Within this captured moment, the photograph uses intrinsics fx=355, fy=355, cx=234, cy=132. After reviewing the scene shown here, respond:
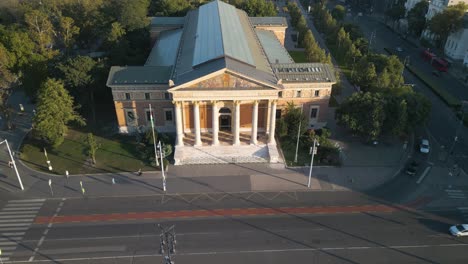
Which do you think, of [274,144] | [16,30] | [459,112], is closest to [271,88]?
[274,144]

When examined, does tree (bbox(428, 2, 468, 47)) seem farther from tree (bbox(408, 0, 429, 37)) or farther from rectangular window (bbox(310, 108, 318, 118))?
rectangular window (bbox(310, 108, 318, 118))

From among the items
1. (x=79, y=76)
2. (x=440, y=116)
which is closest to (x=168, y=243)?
(x=79, y=76)

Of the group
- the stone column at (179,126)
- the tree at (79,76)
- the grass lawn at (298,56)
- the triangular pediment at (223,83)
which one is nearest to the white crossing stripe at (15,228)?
the stone column at (179,126)

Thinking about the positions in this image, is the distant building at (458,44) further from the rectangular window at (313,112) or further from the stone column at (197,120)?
the stone column at (197,120)

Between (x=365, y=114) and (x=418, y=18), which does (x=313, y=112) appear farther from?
(x=418, y=18)

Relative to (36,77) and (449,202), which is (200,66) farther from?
(449,202)

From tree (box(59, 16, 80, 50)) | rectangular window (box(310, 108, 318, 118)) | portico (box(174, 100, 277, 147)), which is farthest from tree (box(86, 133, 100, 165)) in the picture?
rectangular window (box(310, 108, 318, 118))
